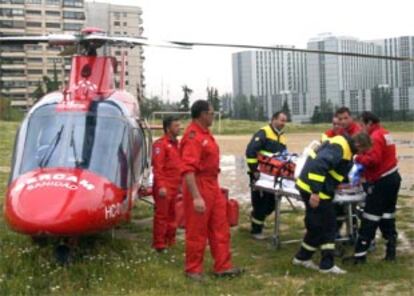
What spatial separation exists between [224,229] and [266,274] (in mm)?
729

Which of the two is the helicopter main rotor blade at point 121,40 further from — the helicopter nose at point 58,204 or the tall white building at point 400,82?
the tall white building at point 400,82

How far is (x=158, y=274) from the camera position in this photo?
20.0ft

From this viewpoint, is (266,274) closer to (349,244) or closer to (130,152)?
(349,244)

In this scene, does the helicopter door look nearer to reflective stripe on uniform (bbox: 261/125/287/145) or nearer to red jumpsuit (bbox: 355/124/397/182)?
reflective stripe on uniform (bbox: 261/125/287/145)

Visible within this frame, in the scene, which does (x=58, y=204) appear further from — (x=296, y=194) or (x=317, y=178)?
(x=296, y=194)

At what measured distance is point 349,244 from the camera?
25.2ft

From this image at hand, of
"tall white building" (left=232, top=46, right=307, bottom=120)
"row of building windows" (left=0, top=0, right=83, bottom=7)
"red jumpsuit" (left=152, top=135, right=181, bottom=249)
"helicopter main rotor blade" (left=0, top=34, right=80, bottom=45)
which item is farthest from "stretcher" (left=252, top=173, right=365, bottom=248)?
"row of building windows" (left=0, top=0, right=83, bottom=7)

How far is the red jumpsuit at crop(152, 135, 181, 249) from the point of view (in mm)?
7602

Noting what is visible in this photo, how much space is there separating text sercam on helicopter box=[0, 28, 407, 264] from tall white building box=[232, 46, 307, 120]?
68.2 m


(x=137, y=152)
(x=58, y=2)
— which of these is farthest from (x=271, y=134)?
(x=58, y=2)

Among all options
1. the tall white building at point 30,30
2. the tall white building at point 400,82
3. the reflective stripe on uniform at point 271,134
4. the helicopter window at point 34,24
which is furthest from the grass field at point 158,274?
the helicopter window at point 34,24

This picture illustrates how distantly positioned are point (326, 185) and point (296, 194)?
0.76 m

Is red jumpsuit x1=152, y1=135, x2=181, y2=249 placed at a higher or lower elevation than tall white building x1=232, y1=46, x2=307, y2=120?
lower

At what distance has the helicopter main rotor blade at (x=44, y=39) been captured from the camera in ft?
24.7
